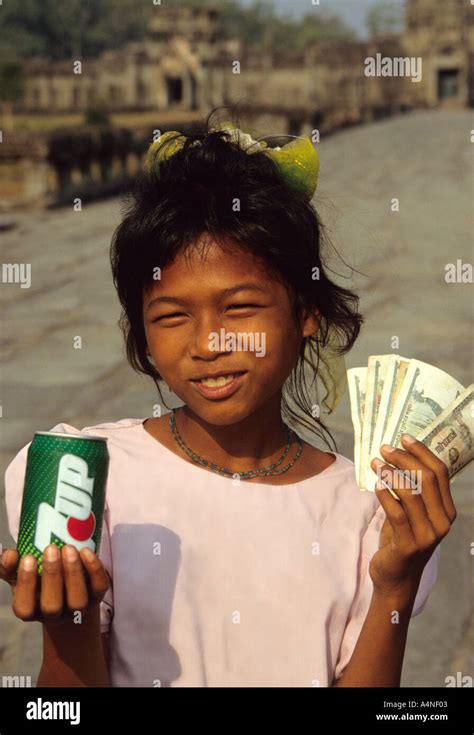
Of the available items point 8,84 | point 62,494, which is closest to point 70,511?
point 62,494

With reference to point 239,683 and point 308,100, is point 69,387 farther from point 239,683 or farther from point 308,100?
point 308,100

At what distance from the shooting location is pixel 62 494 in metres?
1.60

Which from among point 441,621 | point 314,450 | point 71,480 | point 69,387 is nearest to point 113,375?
point 69,387

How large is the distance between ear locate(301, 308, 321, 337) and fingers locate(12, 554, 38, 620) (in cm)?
68

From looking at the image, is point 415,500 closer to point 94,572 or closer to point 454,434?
point 454,434

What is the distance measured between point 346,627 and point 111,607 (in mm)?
387

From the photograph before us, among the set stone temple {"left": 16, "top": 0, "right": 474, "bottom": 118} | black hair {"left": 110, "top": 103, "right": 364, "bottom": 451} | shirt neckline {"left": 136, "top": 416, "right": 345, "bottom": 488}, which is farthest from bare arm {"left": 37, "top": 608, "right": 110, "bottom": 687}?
stone temple {"left": 16, "top": 0, "right": 474, "bottom": 118}

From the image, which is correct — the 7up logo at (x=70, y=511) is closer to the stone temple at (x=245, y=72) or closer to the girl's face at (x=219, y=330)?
the girl's face at (x=219, y=330)

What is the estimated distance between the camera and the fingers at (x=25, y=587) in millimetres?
1562

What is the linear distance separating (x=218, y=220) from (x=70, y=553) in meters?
0.62

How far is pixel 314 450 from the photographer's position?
208 cm

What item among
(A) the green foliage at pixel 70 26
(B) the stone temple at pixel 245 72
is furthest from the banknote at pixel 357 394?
(A) the green foliage at pixel 70 26

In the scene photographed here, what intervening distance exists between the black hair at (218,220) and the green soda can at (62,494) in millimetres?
402

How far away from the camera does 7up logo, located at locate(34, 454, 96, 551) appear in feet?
5.21
